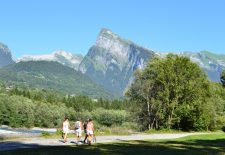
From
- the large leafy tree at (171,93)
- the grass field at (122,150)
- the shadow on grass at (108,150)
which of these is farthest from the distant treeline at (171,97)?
the shadow on grass at (108,150)

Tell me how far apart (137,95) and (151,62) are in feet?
21.2

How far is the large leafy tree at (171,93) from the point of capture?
79.3 metres

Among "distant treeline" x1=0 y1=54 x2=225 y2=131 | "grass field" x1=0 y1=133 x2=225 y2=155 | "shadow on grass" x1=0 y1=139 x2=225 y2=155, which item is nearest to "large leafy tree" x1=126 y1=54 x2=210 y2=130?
"distant treeline" x1=0 y1=54 x2=225 y2=131

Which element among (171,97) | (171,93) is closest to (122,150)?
(171,93)

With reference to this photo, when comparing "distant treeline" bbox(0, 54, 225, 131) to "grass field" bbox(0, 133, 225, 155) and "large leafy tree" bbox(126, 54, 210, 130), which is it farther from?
"grass field" bbox(0, 133, 225, 155)

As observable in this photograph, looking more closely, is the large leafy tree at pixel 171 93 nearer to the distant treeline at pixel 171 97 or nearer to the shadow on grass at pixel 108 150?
the distant treeline at pixel 171 97

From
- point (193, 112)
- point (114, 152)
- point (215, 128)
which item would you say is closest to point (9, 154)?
point (114, 152)

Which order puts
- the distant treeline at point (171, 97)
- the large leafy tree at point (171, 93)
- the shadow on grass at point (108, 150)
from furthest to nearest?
the distant treeline at point (171, 97) → the large leafy tree at point (171, 93) → the shadow on grass at point (108, 150)

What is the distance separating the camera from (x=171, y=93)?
81188 mm

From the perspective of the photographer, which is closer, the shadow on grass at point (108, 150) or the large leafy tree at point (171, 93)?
the shadow on grass at point (108, 150)

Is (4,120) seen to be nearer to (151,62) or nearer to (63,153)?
(151,62)

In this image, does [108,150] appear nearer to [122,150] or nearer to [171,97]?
[122,150]

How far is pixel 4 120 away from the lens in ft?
591

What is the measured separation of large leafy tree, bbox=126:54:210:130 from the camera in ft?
260
